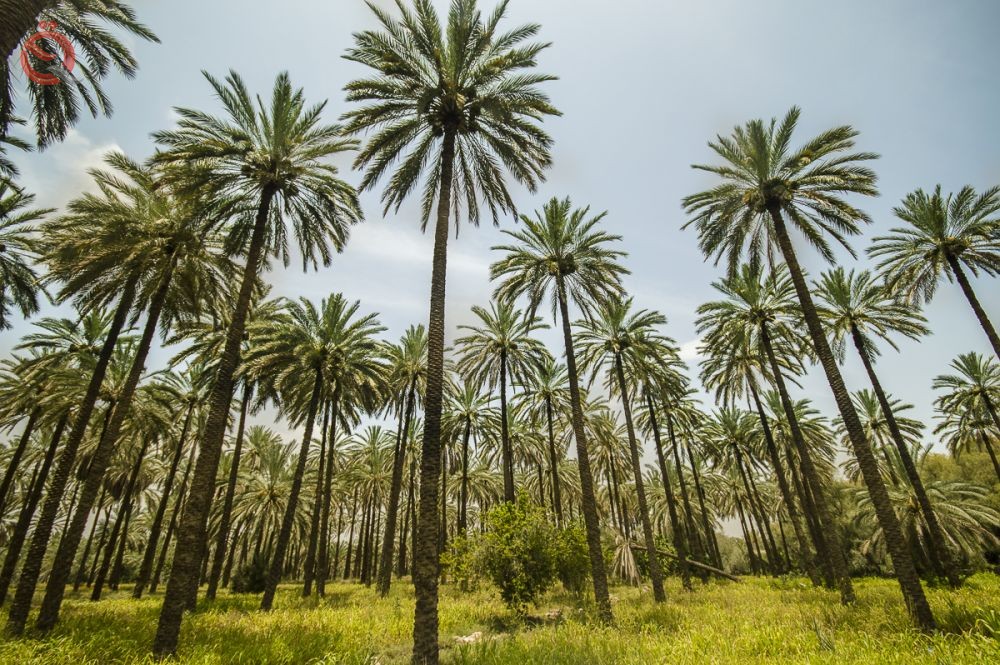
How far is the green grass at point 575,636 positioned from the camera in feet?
29.8

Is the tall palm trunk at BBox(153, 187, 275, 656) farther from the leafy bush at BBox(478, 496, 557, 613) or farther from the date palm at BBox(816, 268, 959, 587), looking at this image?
the date palm at BBox(816, 268, 959, 587)

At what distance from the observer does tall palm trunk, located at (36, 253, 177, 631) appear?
1236 centimetres

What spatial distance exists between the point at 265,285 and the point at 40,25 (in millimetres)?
10211

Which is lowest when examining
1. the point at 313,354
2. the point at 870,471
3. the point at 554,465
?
the point at 870,471

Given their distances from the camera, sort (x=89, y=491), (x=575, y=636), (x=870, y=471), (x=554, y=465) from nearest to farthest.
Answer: (x=575, y=636)
(x=870, y=471)
(x=89, y=491)
(x=554, y=465)

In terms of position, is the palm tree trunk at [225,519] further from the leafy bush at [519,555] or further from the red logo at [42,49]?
the red logo at [42,49]

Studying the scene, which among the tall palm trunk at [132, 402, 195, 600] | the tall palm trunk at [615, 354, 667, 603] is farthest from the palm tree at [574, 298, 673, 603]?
the tall palm trunk at [132, 402, 195, 600]

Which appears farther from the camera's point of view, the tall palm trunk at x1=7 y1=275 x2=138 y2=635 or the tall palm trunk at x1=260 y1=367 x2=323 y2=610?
the tall palm trunk at x1=260 y1=367 x2=323 y2=610

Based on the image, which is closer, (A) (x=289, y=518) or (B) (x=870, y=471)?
(B) (x=870, y=471)

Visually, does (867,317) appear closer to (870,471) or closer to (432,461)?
(870,471)

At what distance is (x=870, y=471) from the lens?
13.7 meters

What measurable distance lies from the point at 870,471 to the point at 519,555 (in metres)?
12.6

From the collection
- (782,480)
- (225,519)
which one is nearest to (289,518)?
(225,519)

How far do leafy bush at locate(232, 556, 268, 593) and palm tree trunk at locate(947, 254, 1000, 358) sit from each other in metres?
45.3
